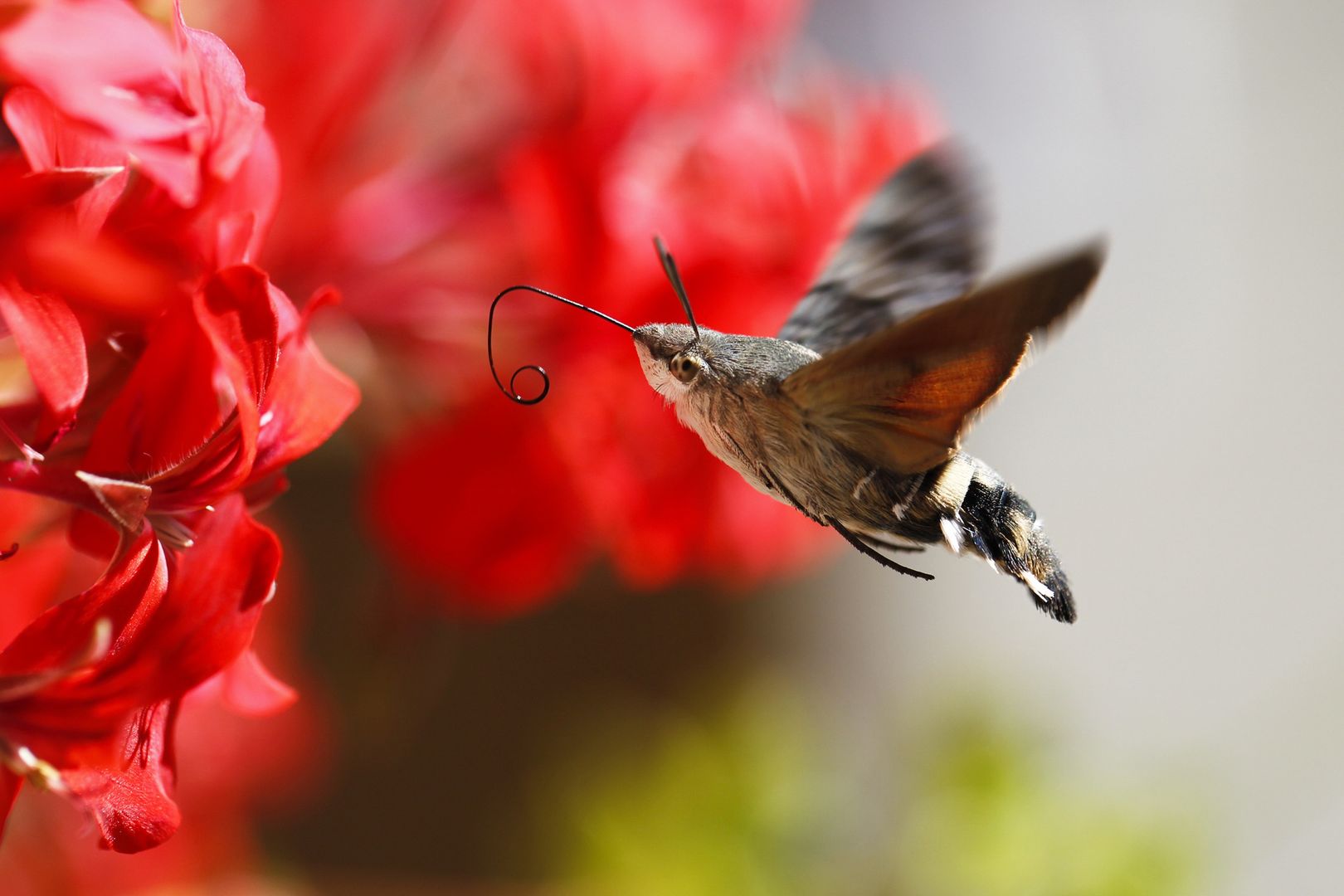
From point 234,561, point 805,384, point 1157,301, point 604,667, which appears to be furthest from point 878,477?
point 1157,301

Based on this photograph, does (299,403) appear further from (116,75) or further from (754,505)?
(754,505)

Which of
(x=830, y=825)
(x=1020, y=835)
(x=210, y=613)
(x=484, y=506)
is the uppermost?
(x=210, y=613)

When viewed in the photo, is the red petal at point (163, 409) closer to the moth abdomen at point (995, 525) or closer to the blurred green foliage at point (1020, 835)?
the moth abdomen at point (995, 525)

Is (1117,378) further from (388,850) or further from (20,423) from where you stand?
(20,423)

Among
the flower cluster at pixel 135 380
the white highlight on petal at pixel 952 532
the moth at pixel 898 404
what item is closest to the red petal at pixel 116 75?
the flower cluster at pixel 135 380

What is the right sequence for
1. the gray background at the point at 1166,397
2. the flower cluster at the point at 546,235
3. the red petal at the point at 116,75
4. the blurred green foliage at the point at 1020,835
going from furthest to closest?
1. the gray background at the point at 1166,397
2. the blurred green foliage at the point at 1020,835
3. the flower cluster at the point at 546,235
4. the red petal at the point at 116,75

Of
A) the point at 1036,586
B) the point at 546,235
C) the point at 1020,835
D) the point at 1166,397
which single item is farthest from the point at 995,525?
the point at 1166,397
